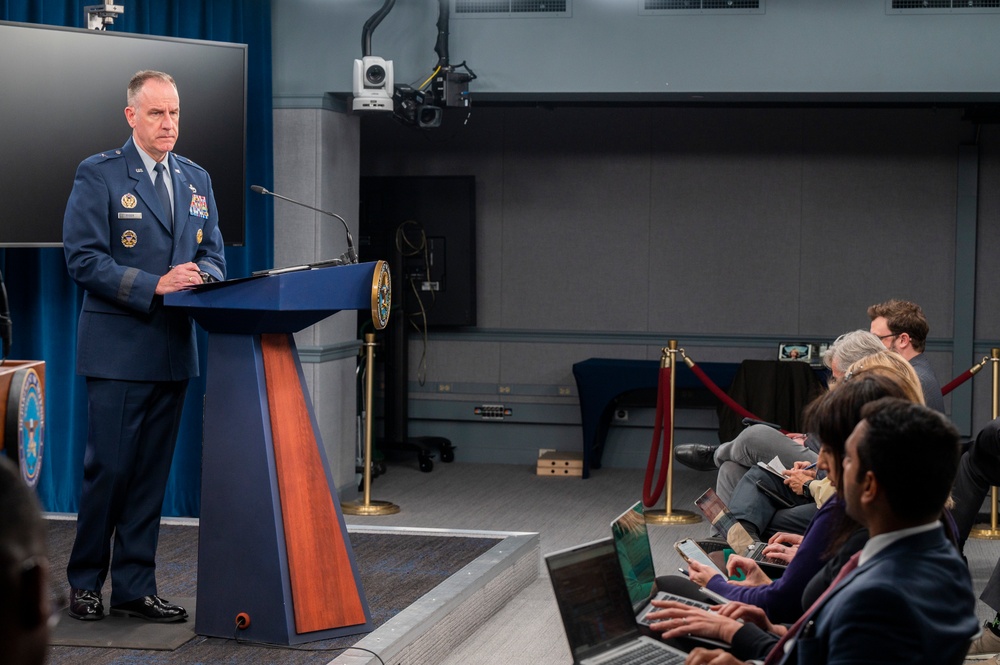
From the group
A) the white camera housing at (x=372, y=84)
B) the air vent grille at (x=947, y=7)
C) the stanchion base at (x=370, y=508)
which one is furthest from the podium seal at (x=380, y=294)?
the air vent grille at (x=947, y=7)

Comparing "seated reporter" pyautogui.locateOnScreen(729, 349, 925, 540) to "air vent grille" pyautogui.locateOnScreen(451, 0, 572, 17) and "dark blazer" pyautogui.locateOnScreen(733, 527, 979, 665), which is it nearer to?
"dark blazer" pyautogui.locateOnScreen(733, 527, 979, 665)

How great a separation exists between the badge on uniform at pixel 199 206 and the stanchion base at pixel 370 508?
2.92 m

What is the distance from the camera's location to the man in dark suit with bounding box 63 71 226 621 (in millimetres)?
3197

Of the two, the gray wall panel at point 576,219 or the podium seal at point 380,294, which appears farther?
the gray wall panel at point 576,219

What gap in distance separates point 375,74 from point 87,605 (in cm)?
315

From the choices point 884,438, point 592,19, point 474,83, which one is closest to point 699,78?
point 592,19

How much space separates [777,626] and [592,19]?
4198 millimetres

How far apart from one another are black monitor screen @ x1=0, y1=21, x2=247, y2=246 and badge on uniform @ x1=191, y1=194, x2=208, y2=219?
1.55m

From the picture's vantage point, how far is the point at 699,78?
5.85 metres

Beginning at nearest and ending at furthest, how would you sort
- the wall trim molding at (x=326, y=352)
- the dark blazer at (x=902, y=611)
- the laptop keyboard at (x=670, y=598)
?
the dark blazer at (x=902, y=611)
the laptop keyboard at (x=670, y=598)
the wall trim molding at (x=326, y=352)

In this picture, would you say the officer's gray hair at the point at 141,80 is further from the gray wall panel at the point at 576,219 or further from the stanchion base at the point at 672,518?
the gray wall panel at the point at 576,219

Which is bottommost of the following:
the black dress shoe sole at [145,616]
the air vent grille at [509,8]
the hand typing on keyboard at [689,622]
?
the black dress shoe sole at [145,616]

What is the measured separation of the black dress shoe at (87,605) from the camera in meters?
3.34

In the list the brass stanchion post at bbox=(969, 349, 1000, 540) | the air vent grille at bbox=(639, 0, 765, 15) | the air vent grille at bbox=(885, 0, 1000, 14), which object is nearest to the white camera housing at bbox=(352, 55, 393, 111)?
the air vent grille at bbox=(639, 0, 765, 15)
